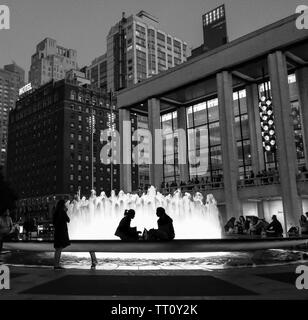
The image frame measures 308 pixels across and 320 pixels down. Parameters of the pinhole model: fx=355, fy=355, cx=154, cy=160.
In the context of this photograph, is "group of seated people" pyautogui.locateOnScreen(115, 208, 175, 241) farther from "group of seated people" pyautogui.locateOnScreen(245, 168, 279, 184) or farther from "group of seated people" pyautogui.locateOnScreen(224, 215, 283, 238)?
"group of seated people" pyautogui.locateOnScreen(245, 168, 279, 184)

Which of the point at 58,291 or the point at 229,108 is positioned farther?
the point at 229,108

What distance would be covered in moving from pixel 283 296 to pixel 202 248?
14.8 ft

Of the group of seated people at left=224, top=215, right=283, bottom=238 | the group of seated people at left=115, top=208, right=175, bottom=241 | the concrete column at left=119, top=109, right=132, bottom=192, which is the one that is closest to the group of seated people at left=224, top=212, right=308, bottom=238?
the group of seated people at left=224, top=215, right=283, bottom=238

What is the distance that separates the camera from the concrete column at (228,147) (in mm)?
36875

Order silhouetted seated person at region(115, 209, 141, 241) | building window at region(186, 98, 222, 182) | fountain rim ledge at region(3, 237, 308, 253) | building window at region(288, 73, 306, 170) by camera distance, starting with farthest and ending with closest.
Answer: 1. building window at region(186, 98, 222, 182)
2. building window at region(288, 73, 306, 170)
3. silhouetted seated person at region(115, 209, 141, 241)
4. fountain rim ledge at region(3, 237, 308, 253)

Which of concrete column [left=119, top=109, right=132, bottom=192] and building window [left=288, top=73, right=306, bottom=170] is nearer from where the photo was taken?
building window [left=288, top=73, right=306, bottom=170]

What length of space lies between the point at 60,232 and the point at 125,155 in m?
39.5

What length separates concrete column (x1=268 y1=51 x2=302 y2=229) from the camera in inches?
1273

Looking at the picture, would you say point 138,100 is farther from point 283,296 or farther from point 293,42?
point 283,296

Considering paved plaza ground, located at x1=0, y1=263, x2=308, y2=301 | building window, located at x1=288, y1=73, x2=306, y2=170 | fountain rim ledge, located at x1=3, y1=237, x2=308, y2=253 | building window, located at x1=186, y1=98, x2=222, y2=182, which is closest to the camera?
paved plaza ground, located at x1=0, y1=263, x2=308, y2=301

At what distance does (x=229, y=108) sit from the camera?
39.2 m

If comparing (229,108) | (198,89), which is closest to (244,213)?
(229,108)

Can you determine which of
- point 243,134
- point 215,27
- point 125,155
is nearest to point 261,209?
point 243,134

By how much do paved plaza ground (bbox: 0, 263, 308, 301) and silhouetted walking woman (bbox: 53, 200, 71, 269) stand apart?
769mm
